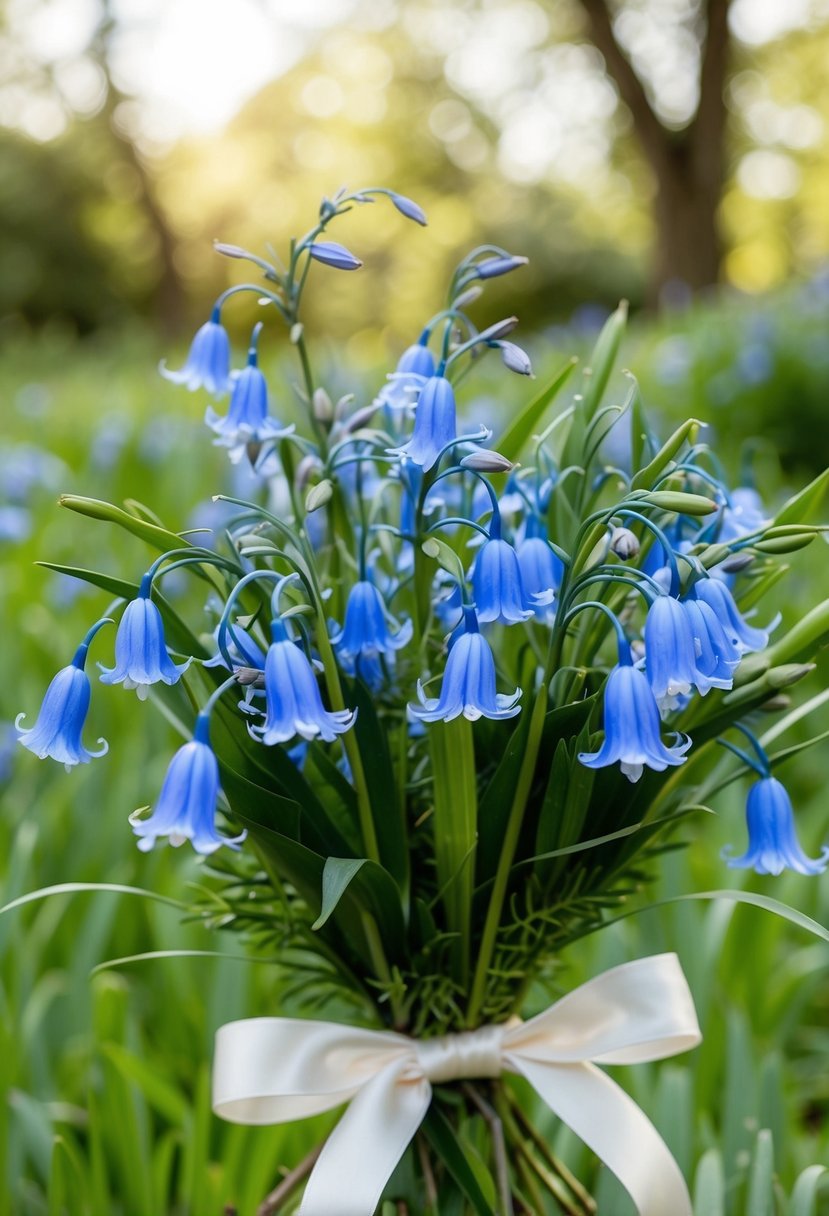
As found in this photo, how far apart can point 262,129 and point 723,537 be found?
23.5 meters

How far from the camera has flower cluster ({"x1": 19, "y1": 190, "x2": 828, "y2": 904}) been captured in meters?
0.59

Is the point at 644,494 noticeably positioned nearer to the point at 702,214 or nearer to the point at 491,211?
the point at 702,214

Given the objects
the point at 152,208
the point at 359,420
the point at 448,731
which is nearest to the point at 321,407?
the point at 359,420

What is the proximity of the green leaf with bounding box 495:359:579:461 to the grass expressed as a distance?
0.38 m

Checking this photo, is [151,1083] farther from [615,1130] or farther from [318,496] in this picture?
[318,496]

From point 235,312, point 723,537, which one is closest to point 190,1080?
point 723,537

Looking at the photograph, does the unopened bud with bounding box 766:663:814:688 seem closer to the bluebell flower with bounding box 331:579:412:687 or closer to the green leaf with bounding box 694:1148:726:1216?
the bluebell flower with bounding box 331:579:412:687

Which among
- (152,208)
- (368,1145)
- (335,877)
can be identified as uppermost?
(152,208)

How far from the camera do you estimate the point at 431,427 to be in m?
0.62

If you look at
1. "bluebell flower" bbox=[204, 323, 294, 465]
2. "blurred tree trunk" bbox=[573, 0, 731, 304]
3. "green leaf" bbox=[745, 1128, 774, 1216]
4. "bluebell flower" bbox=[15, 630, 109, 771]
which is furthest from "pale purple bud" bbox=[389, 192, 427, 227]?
"blurred tree trunk" bbox=[573, 0, 731, 304]

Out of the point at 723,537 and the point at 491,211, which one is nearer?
the point at 723,537

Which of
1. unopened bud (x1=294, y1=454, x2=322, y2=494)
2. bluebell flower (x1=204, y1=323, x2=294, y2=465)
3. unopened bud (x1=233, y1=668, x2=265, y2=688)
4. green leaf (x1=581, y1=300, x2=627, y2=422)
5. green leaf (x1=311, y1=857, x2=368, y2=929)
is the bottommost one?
green leaf (x1=311, y1=857, x2=368, y2=929)

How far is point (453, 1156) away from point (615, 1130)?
11 cm

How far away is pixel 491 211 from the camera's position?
21.8m
